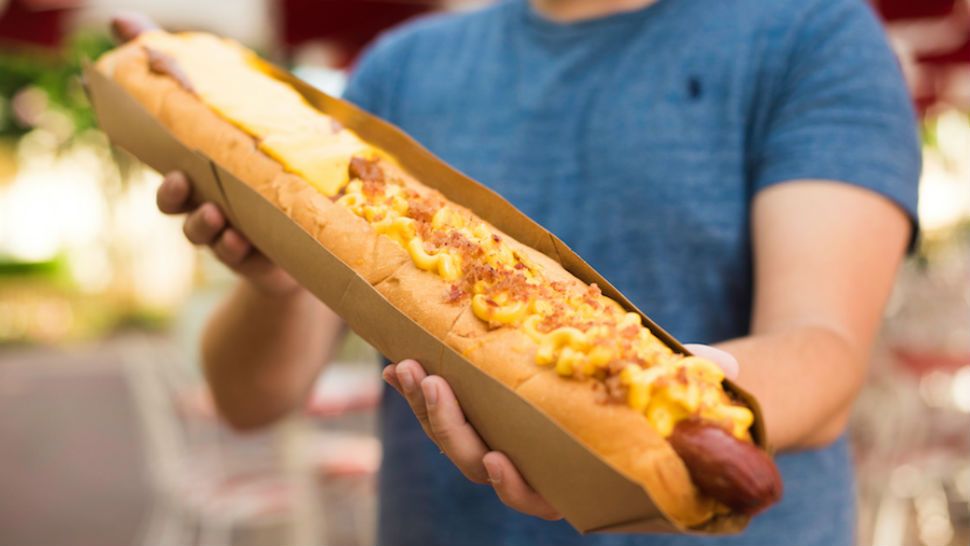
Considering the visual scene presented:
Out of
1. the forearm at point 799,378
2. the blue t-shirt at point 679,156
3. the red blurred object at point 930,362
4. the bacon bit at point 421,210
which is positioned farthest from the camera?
the red blurred object at point 930,362

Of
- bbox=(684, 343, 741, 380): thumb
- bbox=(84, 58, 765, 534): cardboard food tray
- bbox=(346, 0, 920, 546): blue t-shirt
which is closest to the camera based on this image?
bbox=(84, 58, 765, 534): cardboard food tray

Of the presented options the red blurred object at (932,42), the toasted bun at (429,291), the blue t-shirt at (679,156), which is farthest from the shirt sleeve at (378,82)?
the red blurred object at (932,42)

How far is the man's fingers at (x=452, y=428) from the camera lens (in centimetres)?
100

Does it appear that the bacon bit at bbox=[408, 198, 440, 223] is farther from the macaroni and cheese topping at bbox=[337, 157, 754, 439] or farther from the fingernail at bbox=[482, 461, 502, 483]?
the fingernail at bbox=[482, 461, 502, 483]

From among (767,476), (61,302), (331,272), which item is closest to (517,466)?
(767,476)

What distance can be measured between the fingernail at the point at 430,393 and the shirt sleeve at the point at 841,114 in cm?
74

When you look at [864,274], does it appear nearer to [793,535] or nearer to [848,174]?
[848,174]

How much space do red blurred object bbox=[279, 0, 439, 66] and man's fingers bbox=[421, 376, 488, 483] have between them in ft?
15.4

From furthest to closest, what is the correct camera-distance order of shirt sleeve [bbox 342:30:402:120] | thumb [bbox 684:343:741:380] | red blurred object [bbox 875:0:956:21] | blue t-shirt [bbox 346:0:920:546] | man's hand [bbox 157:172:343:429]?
red blurred object [bbox 875:0:956:21] → shirt sleeve [bbox 342:30:402:120] → man's hand [bbox 157:172:343:429] → blue t-shirt [bbox 346:0:920:546] → thumb [bbox 684:343:741:380]

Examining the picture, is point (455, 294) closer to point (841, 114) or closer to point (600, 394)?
point (600, 394)

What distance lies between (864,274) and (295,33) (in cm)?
461

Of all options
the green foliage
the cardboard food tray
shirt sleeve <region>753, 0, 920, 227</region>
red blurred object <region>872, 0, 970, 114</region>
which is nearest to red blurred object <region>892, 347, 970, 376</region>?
red blurred object <region>872, 0, 970, 114</region>

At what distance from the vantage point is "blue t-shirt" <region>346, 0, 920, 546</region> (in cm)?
141

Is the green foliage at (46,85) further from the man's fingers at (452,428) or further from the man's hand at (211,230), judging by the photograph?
the man's fingers at (452,428)
